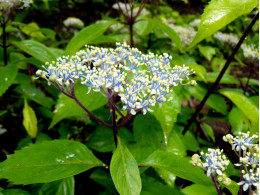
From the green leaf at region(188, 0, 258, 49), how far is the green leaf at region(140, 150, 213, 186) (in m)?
0.53

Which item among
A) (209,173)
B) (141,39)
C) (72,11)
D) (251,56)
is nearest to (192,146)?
(209,173)

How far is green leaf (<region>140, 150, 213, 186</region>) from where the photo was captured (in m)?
0.92

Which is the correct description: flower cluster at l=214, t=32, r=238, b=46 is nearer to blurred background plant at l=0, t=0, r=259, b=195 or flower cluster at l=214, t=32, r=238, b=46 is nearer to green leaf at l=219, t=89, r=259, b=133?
blurred background plant at l=0, t=0, r=259, b=195

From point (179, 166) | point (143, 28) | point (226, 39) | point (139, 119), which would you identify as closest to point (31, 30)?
point (143, 28)

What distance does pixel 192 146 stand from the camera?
5.58ft

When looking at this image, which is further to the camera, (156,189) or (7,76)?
(7,76)

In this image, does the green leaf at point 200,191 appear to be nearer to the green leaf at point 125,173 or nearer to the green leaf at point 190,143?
the green leaf at point 125,173

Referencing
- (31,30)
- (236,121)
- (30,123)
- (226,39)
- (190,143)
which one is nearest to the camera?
(30,123)

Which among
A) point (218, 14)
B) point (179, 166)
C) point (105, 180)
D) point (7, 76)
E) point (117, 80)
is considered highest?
point (218, 14)

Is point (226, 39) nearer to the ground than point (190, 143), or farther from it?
farther from it

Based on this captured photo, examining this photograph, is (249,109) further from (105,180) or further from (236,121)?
(105,180)

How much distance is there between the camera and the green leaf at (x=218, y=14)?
0.87m

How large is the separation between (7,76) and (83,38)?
1.76 feet

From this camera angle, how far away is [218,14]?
884 mm
